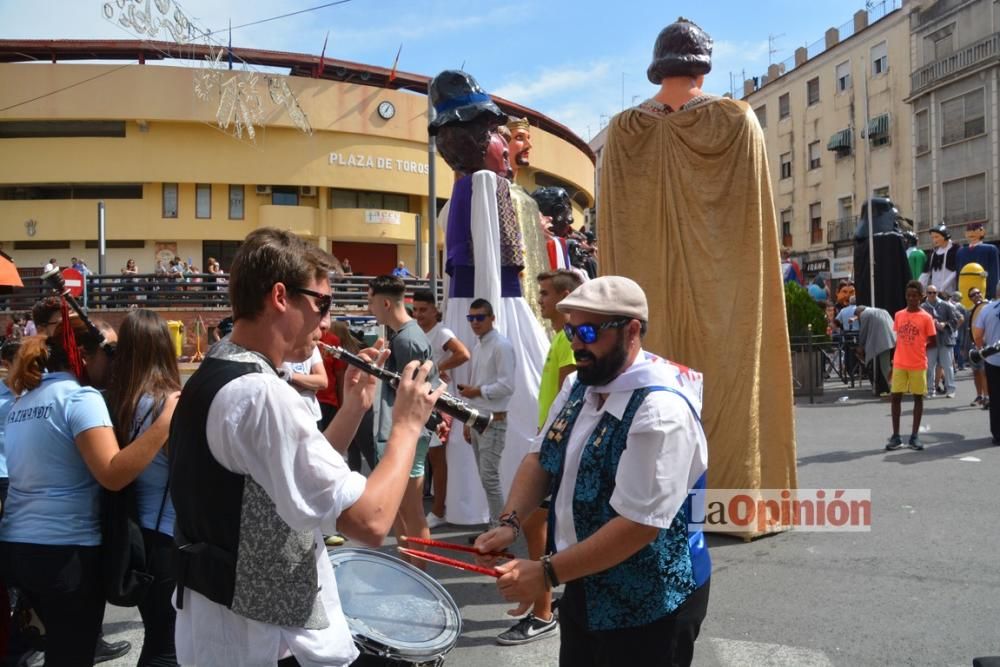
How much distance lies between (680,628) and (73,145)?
3875 cm

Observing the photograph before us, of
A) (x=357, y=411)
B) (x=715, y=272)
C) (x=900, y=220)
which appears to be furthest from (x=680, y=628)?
(x=900, y=220)

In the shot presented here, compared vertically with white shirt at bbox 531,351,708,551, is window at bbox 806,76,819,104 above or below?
above

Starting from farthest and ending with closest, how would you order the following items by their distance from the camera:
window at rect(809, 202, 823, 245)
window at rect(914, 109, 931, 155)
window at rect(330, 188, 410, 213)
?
window at rect(809, 202, 823, 245), window at rect(330, 188, 410, 213), window at rect(914, 109, 931, 155)

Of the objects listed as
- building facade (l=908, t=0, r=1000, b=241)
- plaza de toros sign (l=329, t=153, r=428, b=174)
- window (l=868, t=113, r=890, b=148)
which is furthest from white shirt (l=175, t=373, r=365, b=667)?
window (l=868, t=113, r=890, b=148)

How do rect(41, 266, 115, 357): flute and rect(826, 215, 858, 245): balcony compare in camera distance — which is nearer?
rect(41, 266, 115, 357): flute

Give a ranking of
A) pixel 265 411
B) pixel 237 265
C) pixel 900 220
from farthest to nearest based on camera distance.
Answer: pixel 900 220 < pixel 237 265 < pixel 265 411

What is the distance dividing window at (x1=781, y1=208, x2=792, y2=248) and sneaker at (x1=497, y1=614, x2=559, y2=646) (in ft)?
146

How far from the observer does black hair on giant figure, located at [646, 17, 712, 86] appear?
5.96 metres

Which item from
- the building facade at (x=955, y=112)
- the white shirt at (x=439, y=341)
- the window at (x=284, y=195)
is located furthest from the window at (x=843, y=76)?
the white shirt at (x=439, y=341)

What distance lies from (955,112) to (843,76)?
7.95m

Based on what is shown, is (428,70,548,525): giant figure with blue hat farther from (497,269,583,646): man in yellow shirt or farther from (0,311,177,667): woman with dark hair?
(0,311,177,667): woman with dark hair

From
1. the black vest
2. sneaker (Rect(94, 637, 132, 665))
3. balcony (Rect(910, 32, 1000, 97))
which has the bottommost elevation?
sneaker (Rect(94, 637, 132, 665))

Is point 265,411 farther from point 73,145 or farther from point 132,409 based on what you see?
point 73,145

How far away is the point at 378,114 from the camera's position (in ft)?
120
